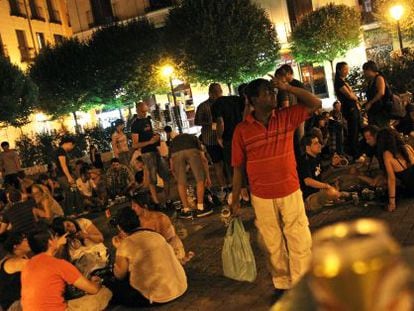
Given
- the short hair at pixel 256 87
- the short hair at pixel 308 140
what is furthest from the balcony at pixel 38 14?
the short hair at pixel 256 87

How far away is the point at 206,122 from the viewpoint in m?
8.49

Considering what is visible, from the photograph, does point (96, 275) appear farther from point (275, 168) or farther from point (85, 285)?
point (275, 168)

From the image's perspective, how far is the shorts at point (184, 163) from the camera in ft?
28.3

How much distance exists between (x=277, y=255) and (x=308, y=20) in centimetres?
3057

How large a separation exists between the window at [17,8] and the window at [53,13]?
363 centimetres

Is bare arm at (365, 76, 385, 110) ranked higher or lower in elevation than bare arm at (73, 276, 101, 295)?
higher

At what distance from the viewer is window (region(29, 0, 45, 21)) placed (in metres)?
41.7

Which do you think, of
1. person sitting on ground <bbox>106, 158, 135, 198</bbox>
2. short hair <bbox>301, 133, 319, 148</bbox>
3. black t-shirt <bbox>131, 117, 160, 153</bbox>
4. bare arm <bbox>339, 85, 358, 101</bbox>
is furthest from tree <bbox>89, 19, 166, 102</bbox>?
short hair <bbox>301, 133, 319, 148</bbox>

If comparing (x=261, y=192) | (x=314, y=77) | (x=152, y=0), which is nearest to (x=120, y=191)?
(x=261, y=192)

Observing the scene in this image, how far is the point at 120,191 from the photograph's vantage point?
481 inches

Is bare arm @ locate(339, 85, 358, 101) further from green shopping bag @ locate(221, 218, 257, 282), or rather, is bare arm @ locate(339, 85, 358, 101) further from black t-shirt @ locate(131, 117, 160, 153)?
green shopping bag @ locate(221, 218, 257, 282)

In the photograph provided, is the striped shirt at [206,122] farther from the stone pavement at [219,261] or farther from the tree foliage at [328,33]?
the tree foliage at [328,33]

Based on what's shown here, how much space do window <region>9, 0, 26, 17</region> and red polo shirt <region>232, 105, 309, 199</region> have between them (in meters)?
38.4

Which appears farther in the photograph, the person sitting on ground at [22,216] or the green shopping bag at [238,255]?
the person sitting on ground at [22,216]
